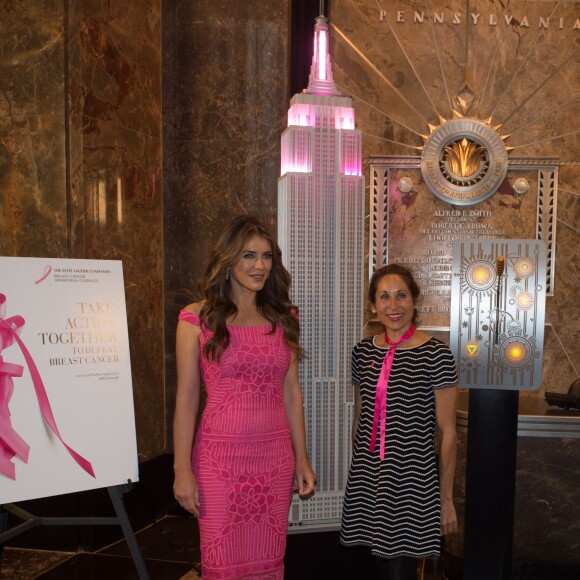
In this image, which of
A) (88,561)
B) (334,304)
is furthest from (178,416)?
(88,561)

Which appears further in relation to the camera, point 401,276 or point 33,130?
point 33,130

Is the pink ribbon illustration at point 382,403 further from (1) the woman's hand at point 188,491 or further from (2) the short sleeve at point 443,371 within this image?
(1) the woman's hand at point 188,491

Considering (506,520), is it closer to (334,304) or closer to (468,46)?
(334,304)

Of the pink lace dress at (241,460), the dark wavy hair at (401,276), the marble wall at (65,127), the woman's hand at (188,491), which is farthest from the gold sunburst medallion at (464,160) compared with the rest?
the woman's hand at (188,491)

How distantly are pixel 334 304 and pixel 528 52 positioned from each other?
2.59m

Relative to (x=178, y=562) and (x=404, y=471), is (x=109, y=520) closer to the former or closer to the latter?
(x=404, y=471)

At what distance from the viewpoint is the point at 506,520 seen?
2410mm

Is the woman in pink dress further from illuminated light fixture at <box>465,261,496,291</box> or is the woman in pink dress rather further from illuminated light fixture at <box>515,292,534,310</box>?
illuminated light fixture at <box>515,292,534,310</box>

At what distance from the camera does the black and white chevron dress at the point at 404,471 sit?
2.21 metres

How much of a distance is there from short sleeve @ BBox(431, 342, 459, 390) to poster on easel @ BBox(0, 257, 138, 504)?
3.83 feet

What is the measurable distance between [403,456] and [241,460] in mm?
569

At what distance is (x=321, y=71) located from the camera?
3.28m

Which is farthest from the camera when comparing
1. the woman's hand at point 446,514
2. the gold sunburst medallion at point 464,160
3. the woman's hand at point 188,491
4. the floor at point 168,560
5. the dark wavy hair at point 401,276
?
the gold sunburst medallion at point 464,160

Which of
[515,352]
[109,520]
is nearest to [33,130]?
[109,520]
